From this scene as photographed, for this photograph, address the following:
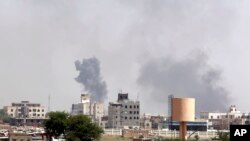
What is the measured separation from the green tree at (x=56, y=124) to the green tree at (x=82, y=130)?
2505 millimetres

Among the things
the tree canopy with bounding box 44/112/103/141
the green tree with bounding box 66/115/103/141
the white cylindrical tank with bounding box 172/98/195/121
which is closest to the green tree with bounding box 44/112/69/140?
→ the tree canopy with bounding box 44/112/103/141

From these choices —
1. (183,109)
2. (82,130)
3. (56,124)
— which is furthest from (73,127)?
(183,109)

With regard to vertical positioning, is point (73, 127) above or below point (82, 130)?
above

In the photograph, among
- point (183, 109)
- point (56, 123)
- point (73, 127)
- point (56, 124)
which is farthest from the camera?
point (56, 124)

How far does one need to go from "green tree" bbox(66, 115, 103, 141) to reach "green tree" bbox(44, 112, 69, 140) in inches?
98.6

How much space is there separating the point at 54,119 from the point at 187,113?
44721mm

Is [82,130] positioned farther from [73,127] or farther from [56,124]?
[56,124]

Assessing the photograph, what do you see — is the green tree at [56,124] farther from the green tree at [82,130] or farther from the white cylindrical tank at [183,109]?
the white cylindrical tank at [183,109]

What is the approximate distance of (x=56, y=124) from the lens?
104125 mm

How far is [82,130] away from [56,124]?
8010mm

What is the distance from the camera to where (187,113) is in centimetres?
6172

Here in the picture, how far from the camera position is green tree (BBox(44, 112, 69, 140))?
339 feet

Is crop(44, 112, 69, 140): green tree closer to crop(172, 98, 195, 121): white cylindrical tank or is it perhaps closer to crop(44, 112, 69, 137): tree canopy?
crop(44, 112, 69, 137): tree canopy

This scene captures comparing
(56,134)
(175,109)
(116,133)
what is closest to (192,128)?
(116,133)
